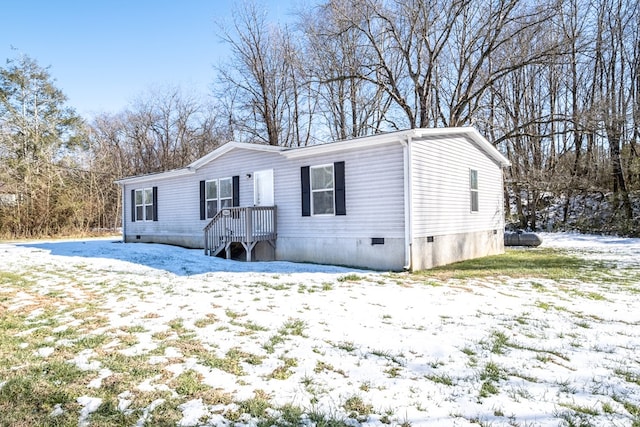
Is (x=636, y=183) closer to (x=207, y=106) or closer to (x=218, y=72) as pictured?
(x=218, y=72)

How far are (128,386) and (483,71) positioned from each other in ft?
66.3

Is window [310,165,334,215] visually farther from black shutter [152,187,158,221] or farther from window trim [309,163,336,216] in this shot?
black shutter [152,187,158,221]

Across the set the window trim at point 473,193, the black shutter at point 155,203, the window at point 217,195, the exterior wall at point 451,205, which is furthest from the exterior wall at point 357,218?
the black shutter at point 155,203

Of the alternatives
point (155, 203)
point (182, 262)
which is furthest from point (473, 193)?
point (155, 203)

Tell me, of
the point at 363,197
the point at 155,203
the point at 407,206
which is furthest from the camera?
the point at 155,203

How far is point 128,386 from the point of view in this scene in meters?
2.92

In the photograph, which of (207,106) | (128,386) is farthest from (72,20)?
(207,106)

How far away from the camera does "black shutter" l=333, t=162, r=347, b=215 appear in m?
9.80

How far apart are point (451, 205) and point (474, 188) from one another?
1869 millimetres

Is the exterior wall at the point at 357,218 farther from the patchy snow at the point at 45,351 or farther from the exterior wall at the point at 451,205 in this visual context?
the patchy snow at the point at 45,351

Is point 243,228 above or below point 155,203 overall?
below

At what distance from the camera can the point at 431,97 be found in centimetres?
2095

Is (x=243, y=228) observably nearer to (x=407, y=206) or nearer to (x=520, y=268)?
(x=407, y=206)

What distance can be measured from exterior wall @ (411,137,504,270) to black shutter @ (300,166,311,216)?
2.84 meters
